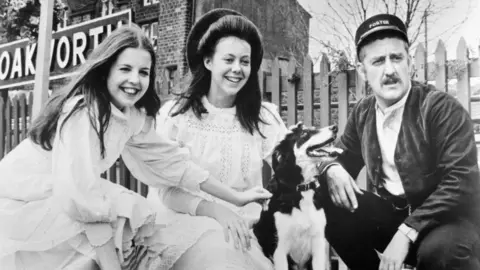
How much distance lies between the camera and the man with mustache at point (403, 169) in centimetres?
174

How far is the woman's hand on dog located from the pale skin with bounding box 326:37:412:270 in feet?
1.78

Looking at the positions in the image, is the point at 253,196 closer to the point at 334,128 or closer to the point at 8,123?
the point at 334,128

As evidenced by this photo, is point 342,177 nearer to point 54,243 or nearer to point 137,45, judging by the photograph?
point 137,45

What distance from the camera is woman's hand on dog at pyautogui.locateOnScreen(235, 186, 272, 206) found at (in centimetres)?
217

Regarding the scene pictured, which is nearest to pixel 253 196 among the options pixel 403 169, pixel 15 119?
pixel 403 169

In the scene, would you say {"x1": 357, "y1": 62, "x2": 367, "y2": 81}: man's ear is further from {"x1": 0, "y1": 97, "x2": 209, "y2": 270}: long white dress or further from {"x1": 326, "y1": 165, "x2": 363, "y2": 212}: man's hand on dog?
{"x1": 0, "y1": 97, "x2": 209, "y2": 270}: long white dress

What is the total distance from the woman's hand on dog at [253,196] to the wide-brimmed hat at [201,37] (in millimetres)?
536

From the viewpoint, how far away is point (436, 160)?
1762mm

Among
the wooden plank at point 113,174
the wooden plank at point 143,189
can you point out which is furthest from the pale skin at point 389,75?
the wooden plank at point 113,174

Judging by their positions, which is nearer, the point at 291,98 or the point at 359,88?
the point at 359,88

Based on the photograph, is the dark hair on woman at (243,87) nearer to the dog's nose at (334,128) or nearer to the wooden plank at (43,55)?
the dog's nose at (334,128)

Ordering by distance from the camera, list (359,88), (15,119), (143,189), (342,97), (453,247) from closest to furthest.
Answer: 1. (453,247)
2. (359,88)
3. (342,97)
4. (143,189)
5. (15,119)

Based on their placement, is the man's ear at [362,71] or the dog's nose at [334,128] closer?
the man's ear at [362,71]

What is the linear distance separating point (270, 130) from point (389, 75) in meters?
0.62
